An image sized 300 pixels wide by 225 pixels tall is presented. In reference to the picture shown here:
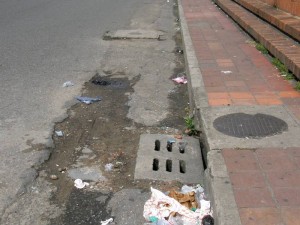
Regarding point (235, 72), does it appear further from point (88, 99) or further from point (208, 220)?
point (208, 220)

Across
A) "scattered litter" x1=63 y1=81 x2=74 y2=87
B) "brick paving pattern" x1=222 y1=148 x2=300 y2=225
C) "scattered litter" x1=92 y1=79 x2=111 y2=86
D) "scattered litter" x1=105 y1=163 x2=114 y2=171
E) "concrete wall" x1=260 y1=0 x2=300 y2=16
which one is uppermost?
"concrete wall" x1=260 y1=0 x2=300 y2=16

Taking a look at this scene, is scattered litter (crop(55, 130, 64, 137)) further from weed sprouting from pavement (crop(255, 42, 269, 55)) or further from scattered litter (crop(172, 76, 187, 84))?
weed sprouting from pavement (crop(255, 42, 269, 55))

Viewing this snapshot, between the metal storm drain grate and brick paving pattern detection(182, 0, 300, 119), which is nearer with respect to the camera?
the metal storm drain grate

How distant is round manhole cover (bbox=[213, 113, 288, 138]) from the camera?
3.92m

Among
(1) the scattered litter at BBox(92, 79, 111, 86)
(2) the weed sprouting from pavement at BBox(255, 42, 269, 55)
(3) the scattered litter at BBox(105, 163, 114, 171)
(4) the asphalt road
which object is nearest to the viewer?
(3) the scattered litter at BBox(105, 163, 114, 171)

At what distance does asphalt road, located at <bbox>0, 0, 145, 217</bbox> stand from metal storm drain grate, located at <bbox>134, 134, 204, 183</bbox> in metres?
0.97

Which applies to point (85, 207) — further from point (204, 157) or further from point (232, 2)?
point (232, 2)

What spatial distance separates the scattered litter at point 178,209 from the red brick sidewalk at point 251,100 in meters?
0.30

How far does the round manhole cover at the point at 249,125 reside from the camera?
3920 mm

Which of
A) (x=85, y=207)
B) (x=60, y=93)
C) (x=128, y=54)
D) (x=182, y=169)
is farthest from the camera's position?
(x=128, y=54)

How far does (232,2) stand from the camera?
1150 centimetres

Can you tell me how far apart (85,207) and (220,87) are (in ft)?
8.35

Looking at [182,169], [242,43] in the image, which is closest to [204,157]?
[182,169]

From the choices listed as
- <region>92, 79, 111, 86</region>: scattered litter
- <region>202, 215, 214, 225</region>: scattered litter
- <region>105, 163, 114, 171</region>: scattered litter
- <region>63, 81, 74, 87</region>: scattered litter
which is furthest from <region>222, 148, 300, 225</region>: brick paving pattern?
<region>63, 81, 74, 87</region>: scattered litter
